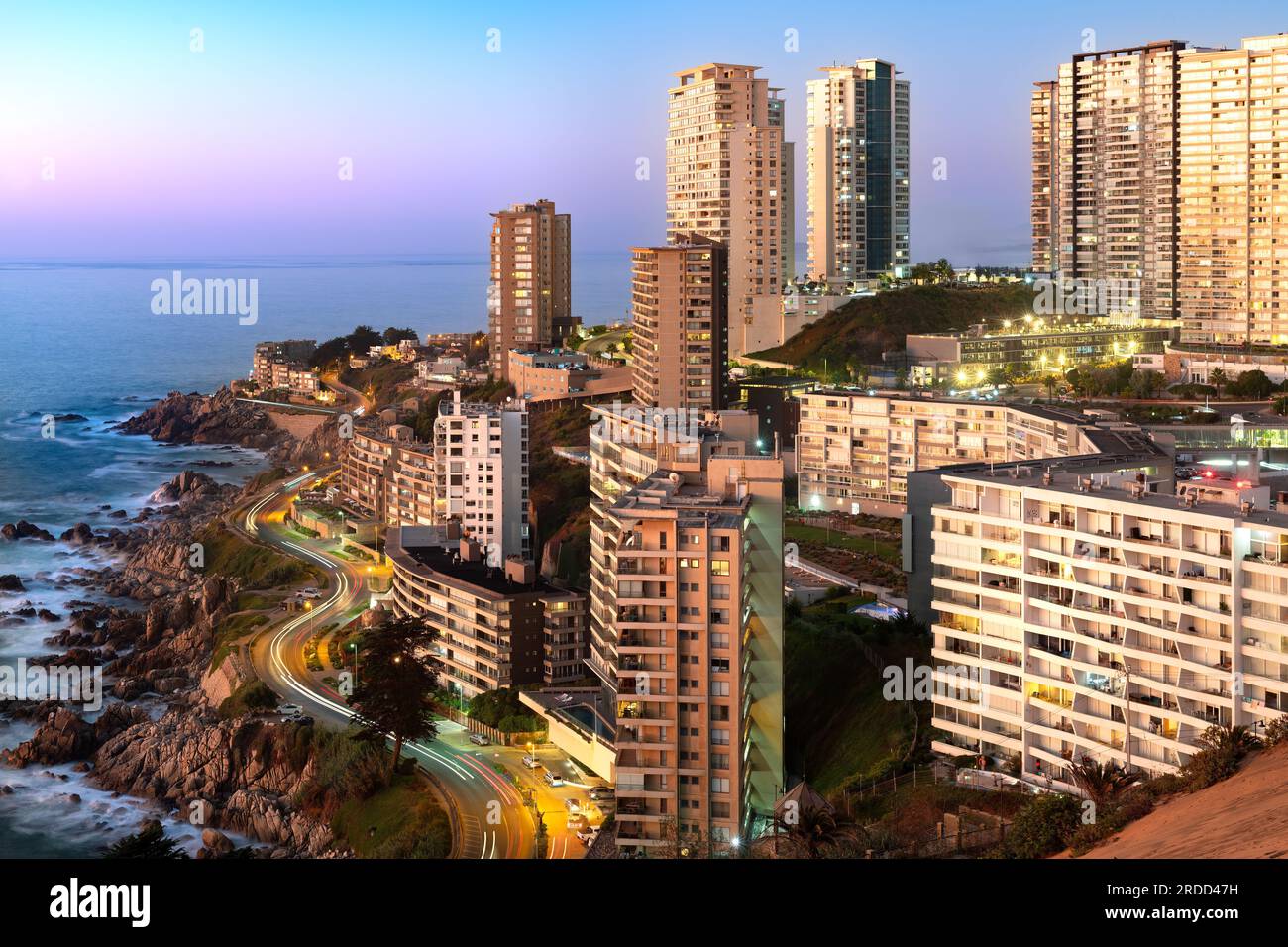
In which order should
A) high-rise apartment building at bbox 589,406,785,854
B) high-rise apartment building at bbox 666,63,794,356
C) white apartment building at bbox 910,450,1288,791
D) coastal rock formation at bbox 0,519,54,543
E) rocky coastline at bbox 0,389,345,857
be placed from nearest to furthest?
1. white apartment building at bbox 910,450,1288,791
2. high-rise apartment building at bbox 589,406,785,854
3. rocky coastline at bbox 0,389,345,857
4. coastal rock formation at bbox 0,519,54,543
5. high-rise apartment building at bbox 666,63,794,356

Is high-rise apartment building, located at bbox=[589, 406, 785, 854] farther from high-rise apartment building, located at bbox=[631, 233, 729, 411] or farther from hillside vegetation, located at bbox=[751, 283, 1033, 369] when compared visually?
hillside vegetation, located at bbox=[751, 283, 1033, 369]

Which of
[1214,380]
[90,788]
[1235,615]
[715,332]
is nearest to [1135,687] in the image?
[1235,615]

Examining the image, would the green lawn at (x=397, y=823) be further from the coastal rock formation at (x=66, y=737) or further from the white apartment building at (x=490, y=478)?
the white apartment building at (x=490, y=478)

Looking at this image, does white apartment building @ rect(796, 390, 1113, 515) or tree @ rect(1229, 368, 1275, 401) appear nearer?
white apartment building @ rect(796, 390, 1113, 515)

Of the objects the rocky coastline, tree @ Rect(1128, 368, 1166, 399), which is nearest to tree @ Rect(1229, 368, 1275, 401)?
tree @ Rect(1128, 368, 1166, 399)

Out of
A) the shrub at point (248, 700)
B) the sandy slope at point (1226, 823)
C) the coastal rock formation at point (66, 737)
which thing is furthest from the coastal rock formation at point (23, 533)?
the sandy slope at point (1226, 823)

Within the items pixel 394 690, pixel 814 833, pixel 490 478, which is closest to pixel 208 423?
pixel 490 478
